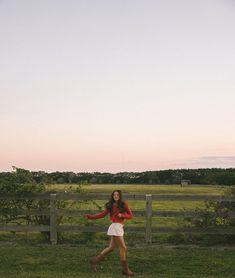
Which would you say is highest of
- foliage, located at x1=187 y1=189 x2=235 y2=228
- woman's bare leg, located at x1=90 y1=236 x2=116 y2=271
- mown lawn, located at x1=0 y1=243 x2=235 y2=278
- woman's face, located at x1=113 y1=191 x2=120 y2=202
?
woman's face, located at x1=113 y1=191 x2=120 y2=202

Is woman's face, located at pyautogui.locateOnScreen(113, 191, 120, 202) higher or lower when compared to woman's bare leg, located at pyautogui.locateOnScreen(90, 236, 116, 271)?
higher

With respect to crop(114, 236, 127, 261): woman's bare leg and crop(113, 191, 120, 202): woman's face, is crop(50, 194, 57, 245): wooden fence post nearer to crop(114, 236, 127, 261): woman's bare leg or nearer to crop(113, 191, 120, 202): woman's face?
crop(114, 236, 127, 261): woman's bare leg

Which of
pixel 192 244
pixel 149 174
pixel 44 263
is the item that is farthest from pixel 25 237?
pixel 149 174

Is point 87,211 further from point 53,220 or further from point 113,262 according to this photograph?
point 113,262

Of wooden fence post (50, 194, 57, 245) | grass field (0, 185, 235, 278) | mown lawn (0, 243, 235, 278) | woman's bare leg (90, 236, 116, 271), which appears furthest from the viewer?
wooden fence post (50, 194, 57, 245)

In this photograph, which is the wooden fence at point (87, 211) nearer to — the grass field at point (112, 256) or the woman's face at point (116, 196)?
the grass field at point (112, 256)

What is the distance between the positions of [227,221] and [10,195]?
19.0ft

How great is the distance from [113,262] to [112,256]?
0.62 m

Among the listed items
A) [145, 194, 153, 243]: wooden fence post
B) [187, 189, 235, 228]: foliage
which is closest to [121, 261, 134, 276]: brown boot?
[145, 194, 153, 243]: wooden fence post

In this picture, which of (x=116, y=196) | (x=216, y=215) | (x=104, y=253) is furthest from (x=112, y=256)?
(x=216, y=215)

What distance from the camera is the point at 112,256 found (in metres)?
10.4

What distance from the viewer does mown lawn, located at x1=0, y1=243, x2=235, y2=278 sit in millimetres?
8695

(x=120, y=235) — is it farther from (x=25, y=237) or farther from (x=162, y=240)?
(x=25, y=237)

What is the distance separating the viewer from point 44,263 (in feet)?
31.3
